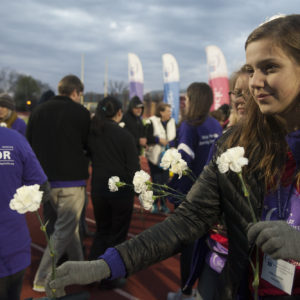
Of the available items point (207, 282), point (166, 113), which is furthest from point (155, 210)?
point (207, 282)

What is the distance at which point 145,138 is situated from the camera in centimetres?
655

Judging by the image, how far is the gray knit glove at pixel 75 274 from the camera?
0.94 metres

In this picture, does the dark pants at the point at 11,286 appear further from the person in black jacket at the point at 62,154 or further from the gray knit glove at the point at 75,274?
the gray knit glove at the point at 75,274

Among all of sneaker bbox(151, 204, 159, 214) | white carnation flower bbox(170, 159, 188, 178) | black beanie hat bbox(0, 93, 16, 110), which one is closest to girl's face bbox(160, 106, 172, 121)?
sneaker bbox(151, 204, 159, 214)

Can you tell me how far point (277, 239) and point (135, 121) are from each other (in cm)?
580

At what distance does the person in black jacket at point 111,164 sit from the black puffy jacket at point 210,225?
7.35ft

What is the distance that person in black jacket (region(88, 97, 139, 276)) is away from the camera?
3572mm

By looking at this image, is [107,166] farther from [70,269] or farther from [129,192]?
[70,269]

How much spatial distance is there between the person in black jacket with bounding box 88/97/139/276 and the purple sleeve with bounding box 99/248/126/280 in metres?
2.39

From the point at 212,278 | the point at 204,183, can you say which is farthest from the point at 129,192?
the point at 204,183

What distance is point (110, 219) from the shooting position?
377cm

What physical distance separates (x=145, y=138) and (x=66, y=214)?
10.6 ft

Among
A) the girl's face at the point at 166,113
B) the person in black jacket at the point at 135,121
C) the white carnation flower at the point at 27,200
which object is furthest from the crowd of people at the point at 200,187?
the girl's face at the point at 166,113

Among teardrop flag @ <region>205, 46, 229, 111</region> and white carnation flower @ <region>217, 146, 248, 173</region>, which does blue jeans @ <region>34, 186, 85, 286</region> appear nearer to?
white carnation flower @ <region>217, 146, 248, 173</region>
